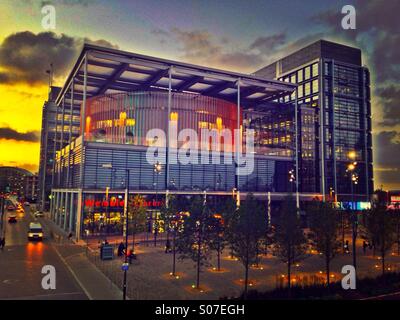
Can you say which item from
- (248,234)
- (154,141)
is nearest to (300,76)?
(154,141)

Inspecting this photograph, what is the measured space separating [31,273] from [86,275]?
4.54 meters

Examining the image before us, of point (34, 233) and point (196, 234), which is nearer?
point (196, 234)

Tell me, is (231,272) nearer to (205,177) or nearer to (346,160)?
(205,177)

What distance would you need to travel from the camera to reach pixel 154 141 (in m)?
58.1

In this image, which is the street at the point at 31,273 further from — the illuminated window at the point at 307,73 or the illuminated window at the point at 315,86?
the illuminated window at the point at 307,73

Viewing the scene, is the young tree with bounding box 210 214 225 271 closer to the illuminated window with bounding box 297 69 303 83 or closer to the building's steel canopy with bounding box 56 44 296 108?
the building's steel canopy with bounding box 56 44 296 108

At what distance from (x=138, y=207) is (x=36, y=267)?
609 inches

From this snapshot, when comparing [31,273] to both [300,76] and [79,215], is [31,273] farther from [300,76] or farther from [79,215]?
[300,76]

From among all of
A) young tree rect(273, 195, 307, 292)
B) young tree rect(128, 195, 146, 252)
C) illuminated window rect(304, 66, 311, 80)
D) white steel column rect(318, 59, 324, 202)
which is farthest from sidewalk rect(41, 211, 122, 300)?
illuminated window rect(304, 66, 311, 80)

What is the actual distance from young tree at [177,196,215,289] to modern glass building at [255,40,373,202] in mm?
67237

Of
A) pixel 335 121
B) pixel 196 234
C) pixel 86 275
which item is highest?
pixel 335 121

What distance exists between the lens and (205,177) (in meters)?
61.4
